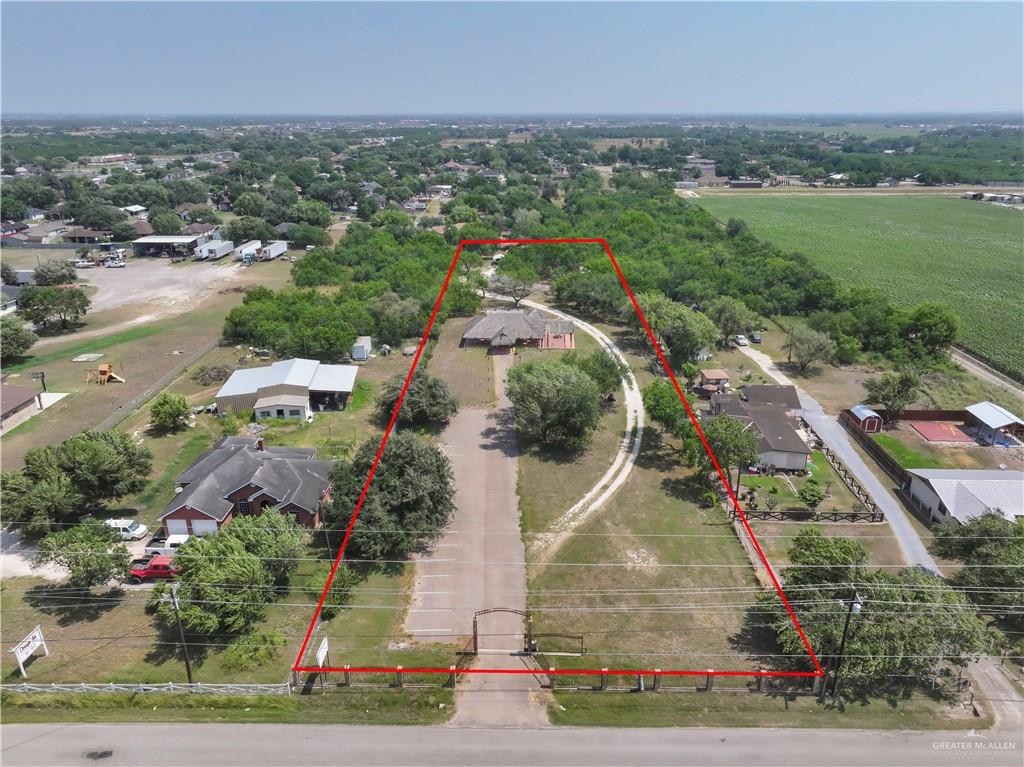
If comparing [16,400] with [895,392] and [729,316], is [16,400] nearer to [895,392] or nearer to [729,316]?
[729,316]

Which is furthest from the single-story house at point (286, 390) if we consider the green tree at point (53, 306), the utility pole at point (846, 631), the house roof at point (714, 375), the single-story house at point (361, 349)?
the utility pole at point (846, 631)

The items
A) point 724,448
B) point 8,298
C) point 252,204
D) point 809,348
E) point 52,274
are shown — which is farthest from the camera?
point 252,204

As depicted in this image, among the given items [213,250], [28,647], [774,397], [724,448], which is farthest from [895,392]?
[213,250]

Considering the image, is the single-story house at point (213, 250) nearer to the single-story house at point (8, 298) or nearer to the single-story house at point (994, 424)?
the single-story house at point (8, 298)

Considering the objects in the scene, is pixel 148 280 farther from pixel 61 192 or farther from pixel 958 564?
pixel 958 564

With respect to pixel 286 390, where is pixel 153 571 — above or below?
below

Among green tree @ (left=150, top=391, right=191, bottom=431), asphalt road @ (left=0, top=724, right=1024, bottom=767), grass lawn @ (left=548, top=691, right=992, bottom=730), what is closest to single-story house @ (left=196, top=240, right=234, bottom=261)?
green tree @ (left=150, top=391, right=191, bottom=431)
